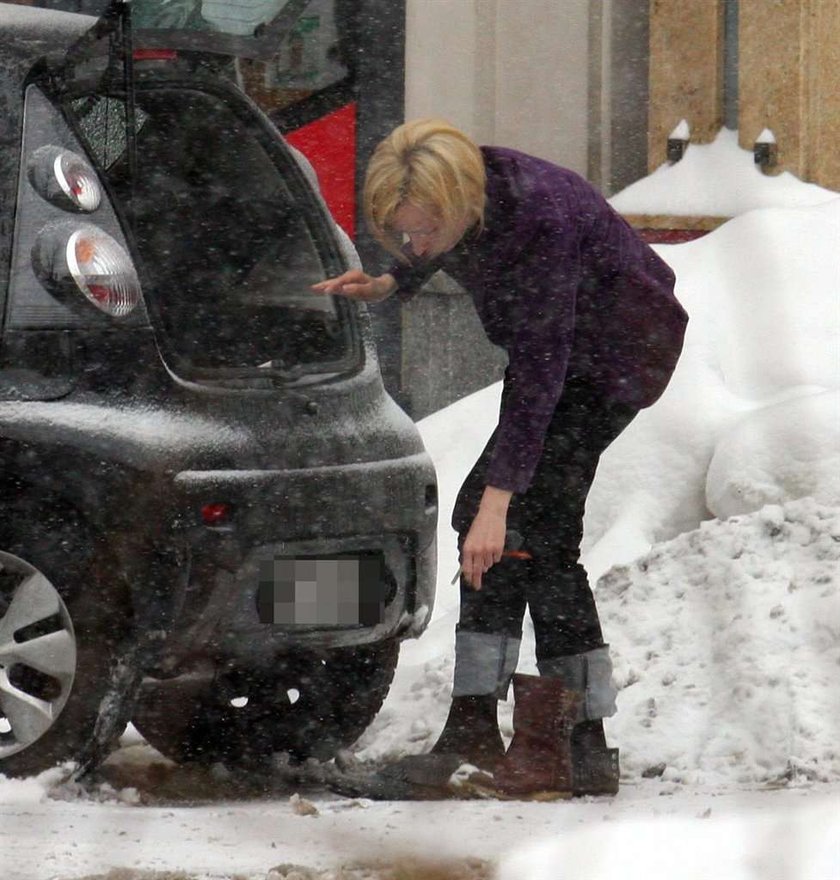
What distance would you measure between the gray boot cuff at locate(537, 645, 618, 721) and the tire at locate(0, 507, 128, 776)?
0.99m

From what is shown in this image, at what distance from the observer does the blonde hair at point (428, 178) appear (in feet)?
12.6

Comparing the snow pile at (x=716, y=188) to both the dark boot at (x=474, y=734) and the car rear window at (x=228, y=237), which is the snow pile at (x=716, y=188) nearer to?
the car rear window at (x=228, y=237)

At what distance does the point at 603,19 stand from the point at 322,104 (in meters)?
1.52

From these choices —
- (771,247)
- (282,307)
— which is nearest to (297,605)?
(282,307)

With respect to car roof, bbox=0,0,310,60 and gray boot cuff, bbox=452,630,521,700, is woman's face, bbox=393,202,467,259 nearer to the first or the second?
car roof, bbox=0,0,310,60

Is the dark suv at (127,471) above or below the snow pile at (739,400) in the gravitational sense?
above

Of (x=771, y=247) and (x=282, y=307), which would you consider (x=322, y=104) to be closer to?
(x=771, y=247)

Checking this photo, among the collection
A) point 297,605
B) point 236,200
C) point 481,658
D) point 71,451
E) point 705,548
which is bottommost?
point 705,548

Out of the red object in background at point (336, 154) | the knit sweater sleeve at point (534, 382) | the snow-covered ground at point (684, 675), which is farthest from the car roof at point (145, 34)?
the red object in background at point (336, 154)

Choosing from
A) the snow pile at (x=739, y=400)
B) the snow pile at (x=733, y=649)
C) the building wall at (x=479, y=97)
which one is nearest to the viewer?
the snow pile at (x=733, y=649)

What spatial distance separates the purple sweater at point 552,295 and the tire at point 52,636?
0.84 meters

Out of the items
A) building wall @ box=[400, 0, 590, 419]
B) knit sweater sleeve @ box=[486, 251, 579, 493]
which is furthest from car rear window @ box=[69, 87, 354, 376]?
building wall @ box=[400, 0, 590, 419]

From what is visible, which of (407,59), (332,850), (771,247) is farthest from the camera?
(407,59)

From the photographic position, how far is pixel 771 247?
8.02 m
